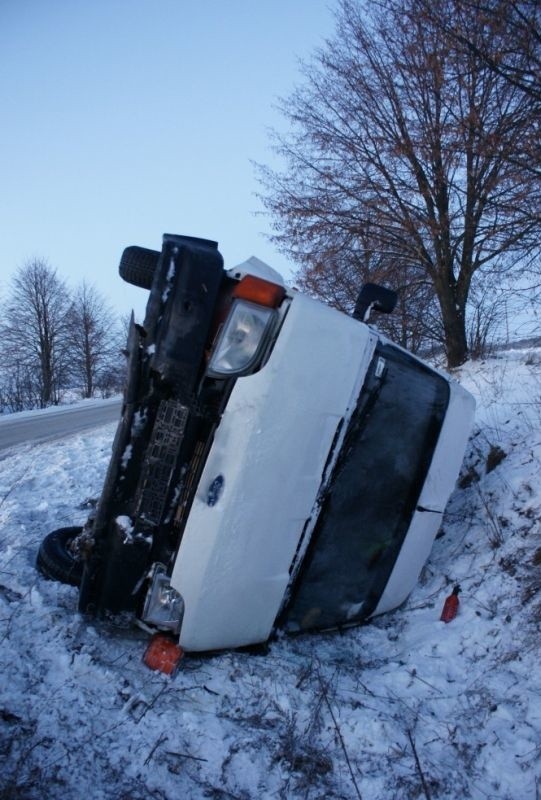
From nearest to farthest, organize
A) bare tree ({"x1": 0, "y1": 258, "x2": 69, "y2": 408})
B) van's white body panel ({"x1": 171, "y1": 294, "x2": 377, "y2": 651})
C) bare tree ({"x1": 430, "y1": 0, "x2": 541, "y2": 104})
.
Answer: van's white body panel ({"x1": 171, "y1": 294, "x2": 377, "y2": 651}) < bare tree ({"x1": 430, "y1": 0, "x2": 541, "y2": 104}) < bare tree ({"x1": 0, "y1": 258, "x2": 69, "y2": 408})

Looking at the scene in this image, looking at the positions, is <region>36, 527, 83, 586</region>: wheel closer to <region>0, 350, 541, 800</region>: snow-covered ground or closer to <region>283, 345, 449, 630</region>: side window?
<region>0, 350, 541, 800</region>: snow-covered ground

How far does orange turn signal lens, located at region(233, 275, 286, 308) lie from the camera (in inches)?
87.8

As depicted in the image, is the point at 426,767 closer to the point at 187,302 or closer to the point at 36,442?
the point at 187,302

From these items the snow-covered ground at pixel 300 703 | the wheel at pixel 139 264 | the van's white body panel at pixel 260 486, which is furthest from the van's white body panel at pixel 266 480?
the wheel at pixel 139 264

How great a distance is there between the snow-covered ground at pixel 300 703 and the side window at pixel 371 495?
0.92ft

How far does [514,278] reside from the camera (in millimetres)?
6836

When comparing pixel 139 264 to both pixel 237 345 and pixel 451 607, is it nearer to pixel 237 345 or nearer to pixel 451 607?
→ pixel 237 345

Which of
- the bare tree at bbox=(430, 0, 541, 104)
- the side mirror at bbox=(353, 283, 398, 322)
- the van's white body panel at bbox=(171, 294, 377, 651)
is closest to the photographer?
the van's white body panel at bbox=(171, 294, 377, 651)

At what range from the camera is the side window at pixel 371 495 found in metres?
2.57

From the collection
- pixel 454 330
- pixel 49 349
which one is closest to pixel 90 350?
pixel 49 349

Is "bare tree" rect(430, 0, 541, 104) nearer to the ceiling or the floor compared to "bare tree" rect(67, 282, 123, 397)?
nearer to the ceiling

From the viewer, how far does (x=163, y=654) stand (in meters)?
2.32

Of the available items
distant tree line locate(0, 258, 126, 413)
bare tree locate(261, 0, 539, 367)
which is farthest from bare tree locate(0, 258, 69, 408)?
bare tree locate(261, 0, 539, 367)

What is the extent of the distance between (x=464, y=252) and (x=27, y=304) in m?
30.3
